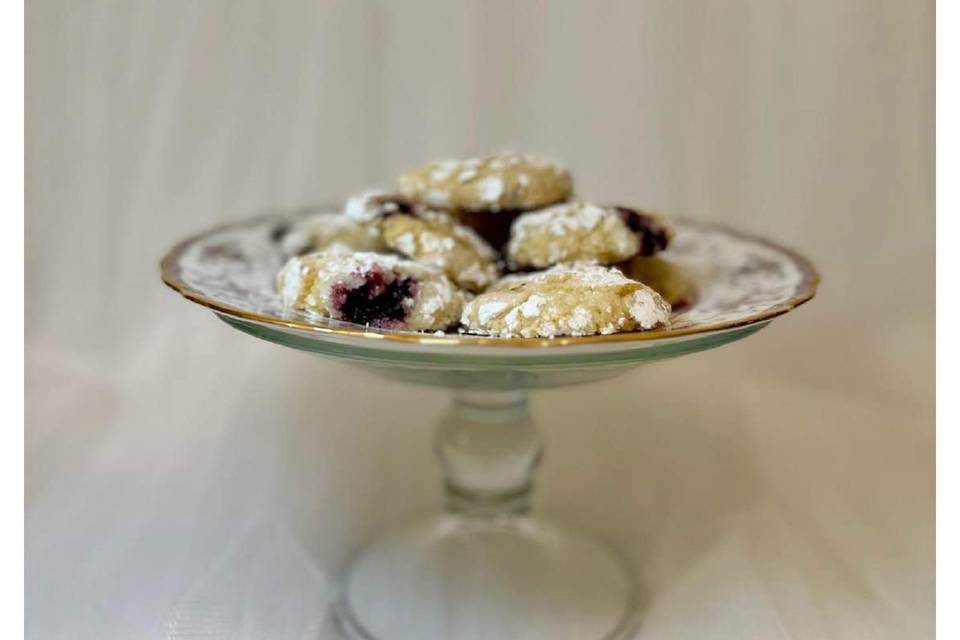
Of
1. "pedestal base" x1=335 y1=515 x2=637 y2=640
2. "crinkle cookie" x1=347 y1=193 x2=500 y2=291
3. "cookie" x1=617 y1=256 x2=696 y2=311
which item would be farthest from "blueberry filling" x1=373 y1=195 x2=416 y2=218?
"pedestal base" x1=335 y1=515 x2=637 y2=640

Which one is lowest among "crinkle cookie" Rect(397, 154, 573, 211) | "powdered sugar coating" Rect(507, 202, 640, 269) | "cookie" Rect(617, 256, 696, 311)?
"cookie" Rect(617, 256, 696, 311)

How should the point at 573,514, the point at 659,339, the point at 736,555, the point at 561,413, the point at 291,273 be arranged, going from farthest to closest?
1. the point at 561,413
2. the point at 573,514
3. the point at 736,555
4. the point at 291,273
5. the point at 659,339

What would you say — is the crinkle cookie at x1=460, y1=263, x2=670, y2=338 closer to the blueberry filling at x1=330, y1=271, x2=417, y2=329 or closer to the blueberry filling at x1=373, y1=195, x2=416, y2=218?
the blueberry filling at x1=330, y1=271, x2=417, y2=329

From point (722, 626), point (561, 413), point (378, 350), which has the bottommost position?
point (722, 626)

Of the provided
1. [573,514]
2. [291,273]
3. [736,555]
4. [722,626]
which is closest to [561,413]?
[573,514]

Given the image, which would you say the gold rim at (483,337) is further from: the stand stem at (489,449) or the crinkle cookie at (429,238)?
the stand stem at (489,449)

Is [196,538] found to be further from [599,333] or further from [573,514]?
[599,333]

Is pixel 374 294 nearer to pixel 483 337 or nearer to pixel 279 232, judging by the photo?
pixel 483 337

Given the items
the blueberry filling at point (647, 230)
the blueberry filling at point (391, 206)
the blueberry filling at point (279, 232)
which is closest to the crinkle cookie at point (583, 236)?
the blueberry filling at point (647, 230)
